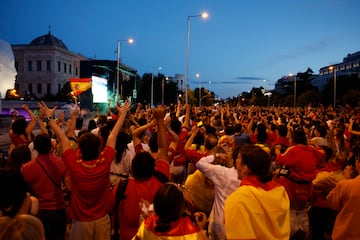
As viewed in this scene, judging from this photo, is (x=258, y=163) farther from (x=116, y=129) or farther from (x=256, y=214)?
(x=116, y=129)

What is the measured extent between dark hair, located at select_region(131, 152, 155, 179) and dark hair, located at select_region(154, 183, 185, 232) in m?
1.10

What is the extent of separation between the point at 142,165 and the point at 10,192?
1573 millimetres

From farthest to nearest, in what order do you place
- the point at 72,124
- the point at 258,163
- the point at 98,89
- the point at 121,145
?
the point at 98,89
the point at 72,124
the point at 121,145
the point at 258,163

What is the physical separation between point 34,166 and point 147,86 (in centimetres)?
7061

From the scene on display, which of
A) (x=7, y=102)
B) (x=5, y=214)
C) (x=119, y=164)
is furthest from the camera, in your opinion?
(x=7, y=102)

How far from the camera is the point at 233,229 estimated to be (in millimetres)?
3012

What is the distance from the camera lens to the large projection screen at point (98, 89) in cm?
3372

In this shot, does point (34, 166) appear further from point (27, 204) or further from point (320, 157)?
point (320, 157)

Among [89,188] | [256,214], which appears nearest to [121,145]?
[89,188]

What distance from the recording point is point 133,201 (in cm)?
419

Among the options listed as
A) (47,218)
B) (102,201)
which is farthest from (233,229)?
(47,218)

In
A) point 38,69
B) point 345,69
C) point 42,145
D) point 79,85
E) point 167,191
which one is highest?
point 345,69

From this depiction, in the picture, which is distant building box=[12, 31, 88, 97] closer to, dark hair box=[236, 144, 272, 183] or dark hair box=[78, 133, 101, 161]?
dark hair box=[78, 133, 101, 161]

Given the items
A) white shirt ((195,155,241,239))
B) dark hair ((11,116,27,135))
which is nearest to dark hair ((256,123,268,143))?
white shirt ((195,155,241,239))
